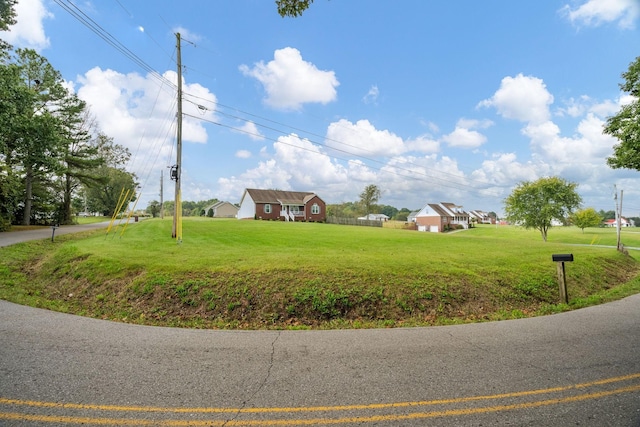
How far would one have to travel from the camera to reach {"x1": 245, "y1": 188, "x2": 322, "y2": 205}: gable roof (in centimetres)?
5134

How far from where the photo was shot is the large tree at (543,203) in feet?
133

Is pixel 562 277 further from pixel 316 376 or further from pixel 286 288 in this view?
pixel 316 376

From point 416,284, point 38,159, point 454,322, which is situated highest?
point 38,159

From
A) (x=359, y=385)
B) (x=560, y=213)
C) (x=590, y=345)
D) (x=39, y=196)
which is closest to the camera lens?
(x=359, y=385)

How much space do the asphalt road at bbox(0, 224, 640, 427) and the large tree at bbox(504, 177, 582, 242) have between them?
41322mm

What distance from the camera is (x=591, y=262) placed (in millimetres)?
15062

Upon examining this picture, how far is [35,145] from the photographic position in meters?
23.1

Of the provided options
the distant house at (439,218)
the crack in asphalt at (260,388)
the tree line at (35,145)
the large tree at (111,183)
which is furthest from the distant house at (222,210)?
the crack in asphalt at (260,388)

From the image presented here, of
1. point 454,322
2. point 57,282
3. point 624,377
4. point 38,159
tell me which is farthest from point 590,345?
point 38,159

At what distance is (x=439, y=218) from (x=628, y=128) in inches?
2126

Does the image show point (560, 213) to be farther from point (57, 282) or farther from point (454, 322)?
point (57, 282)

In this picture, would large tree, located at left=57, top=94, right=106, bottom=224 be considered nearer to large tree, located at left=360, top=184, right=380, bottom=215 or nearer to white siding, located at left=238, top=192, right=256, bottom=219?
white siding, located at left=238, top=192, right=256, bottom=219

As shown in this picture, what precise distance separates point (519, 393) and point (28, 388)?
5.96 meters

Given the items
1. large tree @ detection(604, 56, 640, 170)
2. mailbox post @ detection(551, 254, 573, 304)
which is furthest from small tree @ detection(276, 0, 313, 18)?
large tree @ detection(604, 56, 640, 170)
